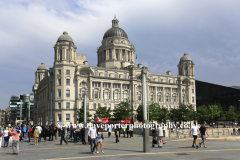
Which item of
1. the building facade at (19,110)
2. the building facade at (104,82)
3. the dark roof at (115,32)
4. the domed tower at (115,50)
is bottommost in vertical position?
the building facade at (19,110)

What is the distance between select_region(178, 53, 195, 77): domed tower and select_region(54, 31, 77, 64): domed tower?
4752 cm

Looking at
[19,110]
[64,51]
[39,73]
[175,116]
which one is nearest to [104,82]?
[64,51]

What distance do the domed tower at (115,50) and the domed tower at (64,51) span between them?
25.7m

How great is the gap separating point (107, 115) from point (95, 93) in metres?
12.8

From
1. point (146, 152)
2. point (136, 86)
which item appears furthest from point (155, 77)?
point (146, 152)

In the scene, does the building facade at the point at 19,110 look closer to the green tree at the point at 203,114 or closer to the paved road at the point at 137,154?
the green tree at the point at 203,114

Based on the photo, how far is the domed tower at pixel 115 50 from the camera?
101 metres

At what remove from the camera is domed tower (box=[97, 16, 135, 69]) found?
101431 mm

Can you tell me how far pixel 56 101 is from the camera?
76188 millimetres

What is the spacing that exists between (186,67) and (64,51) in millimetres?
51587

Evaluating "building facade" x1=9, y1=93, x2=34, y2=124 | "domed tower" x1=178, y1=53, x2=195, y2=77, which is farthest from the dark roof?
"building facade" x1=9, y1=93, x2=34, y2=124

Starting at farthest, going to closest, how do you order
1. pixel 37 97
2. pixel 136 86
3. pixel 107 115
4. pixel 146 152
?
1. pixel 37 97
2. pixel 136 86
3. pixel 107 115
4. pixel 146 152

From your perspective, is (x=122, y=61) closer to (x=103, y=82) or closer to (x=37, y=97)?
(x=103, y=82)

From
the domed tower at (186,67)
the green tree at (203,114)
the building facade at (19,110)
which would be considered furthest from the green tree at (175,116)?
the building facade at (19,110)
